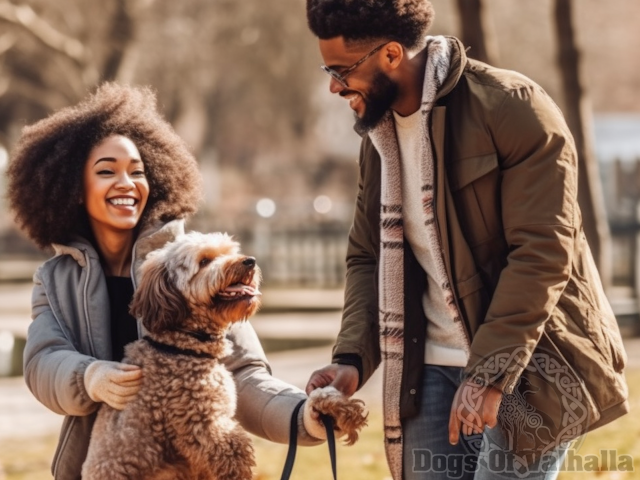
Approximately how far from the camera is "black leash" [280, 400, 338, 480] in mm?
3750

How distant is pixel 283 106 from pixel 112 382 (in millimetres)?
28133

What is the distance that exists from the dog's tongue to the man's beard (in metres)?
0.79

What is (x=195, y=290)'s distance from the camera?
12.8 feet

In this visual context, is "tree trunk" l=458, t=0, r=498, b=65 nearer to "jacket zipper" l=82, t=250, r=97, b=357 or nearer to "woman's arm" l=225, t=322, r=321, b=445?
"woman's arm" l=225, t=322, r=321, b=445

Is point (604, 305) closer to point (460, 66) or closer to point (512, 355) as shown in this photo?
point (512, 355)

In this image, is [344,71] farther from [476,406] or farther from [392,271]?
[476,406]

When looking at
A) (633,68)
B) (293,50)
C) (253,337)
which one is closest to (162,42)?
(293,50)

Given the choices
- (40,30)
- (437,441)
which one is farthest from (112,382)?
(40,30)

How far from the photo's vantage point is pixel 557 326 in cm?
338

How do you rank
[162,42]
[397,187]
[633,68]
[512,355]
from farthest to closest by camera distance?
[633,68]
[162,42]
[397,187]
[512,355]

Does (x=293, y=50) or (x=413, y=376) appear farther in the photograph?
(x=293, y=50)

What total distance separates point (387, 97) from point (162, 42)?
71.0ft

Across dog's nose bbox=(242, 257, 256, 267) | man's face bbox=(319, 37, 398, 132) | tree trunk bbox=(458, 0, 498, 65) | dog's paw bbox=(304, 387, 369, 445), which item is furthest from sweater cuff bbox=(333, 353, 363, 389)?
tree trunk bbox=(458, 0, 498, 65)

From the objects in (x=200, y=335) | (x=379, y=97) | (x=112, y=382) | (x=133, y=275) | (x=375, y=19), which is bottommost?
(x=112, y=382)
